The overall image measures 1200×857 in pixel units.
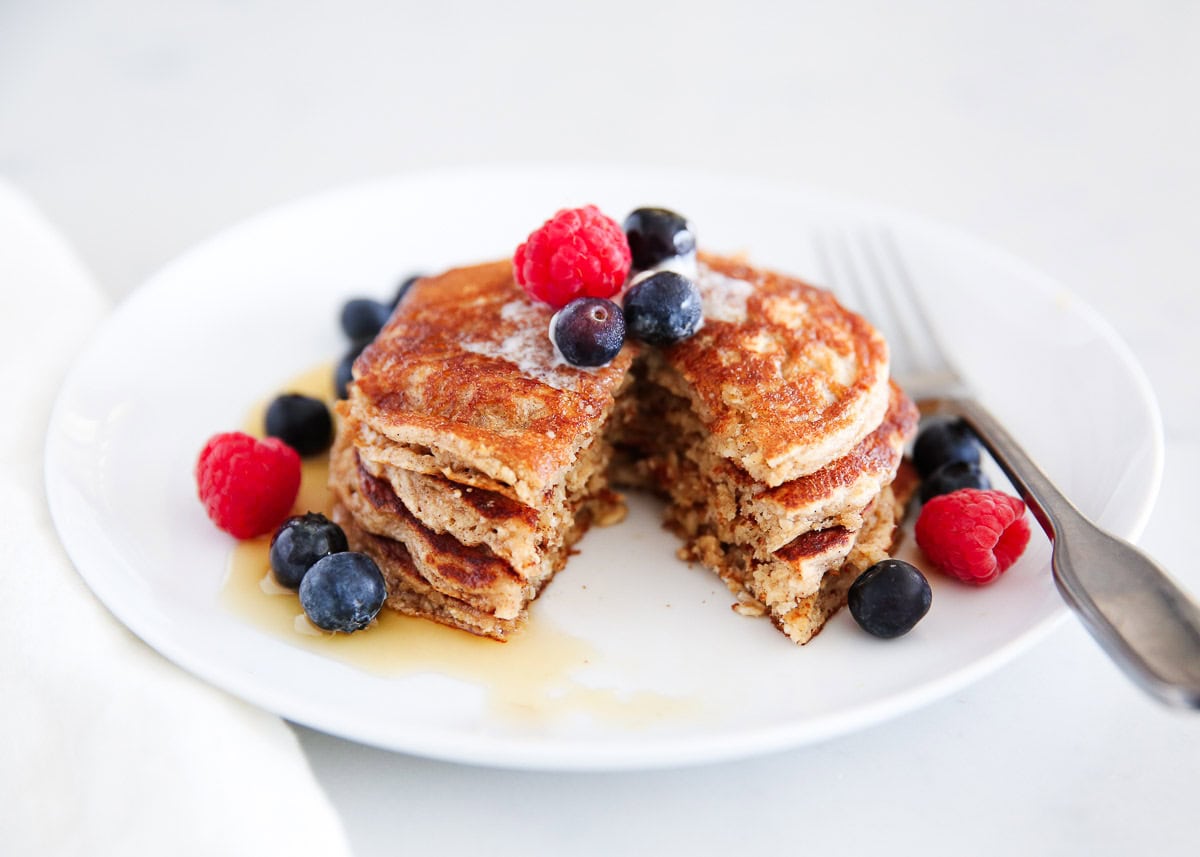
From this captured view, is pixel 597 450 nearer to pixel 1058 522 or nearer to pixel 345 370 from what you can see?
pixel 345 370

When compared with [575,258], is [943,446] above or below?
below

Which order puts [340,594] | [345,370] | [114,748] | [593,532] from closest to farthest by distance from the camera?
1. [114,748]
2. [340,594]
3. [593,532]
4. [345,370]

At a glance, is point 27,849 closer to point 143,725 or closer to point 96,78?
point 143,725

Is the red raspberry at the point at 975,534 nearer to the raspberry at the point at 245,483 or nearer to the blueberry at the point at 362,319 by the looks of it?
the raspberry at the point at 245,483

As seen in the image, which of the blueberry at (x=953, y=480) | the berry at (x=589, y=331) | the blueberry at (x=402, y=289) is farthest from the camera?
the blueberry at (x=402, y=289)

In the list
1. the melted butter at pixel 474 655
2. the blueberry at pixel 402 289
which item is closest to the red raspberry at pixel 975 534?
the melted butter at pixel 474 655

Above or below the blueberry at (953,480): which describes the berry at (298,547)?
above

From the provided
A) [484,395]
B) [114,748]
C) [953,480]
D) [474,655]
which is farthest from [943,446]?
[114,748]
